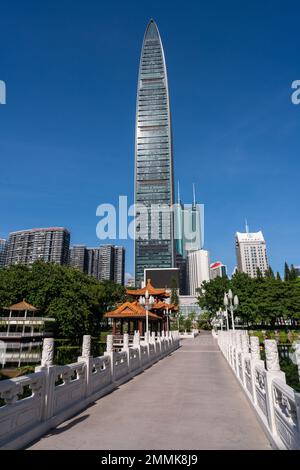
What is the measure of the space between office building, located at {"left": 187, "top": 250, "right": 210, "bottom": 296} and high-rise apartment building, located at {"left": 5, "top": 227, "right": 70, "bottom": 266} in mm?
90960

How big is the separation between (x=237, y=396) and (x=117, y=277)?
441 ft

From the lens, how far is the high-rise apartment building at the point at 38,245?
4077 inches

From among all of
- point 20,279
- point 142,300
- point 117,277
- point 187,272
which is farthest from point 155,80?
point 142,300

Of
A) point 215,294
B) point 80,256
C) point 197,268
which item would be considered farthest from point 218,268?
point 215,294

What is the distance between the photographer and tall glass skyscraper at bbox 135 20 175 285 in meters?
137

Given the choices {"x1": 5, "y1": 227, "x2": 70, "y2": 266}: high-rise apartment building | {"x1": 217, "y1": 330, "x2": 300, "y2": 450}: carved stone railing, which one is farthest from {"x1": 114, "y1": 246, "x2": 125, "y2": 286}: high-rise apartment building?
{"x1": 217, "y1": 330, "x2": 300, "y2": 450}: carved stone railing

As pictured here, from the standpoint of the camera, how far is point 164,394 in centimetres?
761

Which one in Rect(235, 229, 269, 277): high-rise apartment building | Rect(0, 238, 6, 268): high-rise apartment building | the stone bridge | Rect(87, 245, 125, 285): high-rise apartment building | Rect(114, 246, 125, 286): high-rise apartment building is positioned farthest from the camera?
Rect(235, 229, 269, 277): high-rise apartment building

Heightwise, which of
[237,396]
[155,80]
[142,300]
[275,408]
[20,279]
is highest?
[155,80]

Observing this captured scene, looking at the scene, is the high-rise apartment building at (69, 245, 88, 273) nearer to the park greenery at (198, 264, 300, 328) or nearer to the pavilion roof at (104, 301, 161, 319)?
the park greenery at (198, 264, 300, 328)

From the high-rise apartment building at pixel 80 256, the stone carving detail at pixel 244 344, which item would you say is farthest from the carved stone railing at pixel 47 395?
the high-rise apartment building at pixel 80 256

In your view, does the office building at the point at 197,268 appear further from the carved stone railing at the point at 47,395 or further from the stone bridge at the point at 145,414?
the carved stone railing at the point at 47,395
